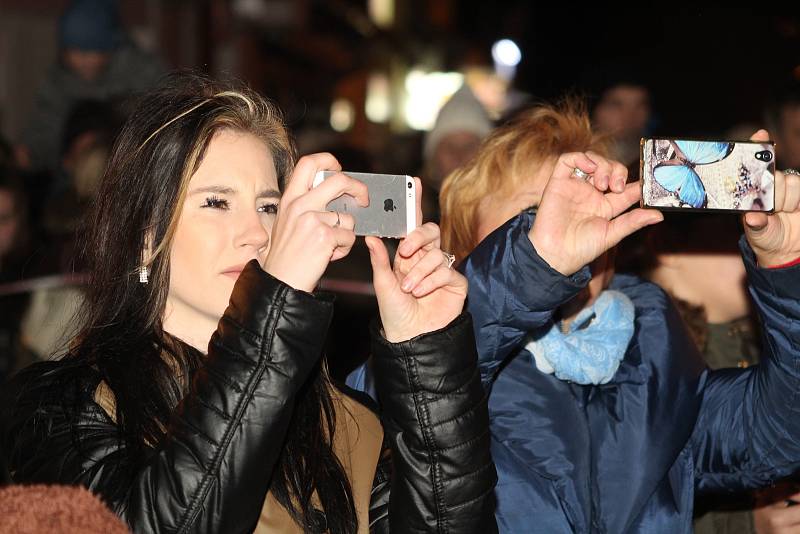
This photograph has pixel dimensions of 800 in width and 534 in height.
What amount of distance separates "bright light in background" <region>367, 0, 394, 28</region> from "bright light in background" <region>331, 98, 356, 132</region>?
218cm

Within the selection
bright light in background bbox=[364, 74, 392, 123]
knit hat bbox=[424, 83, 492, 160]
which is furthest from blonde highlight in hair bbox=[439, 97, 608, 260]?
bright light in background bbox=[364, 74, 392, 123]

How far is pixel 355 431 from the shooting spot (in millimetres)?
2404

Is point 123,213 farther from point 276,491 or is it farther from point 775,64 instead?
point 775,64

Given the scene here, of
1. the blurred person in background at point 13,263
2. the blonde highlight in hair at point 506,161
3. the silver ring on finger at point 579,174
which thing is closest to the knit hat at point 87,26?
the blurred person in background at point 13,263

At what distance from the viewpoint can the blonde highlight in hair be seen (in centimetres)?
292

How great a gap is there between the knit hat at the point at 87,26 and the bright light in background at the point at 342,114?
1034cm

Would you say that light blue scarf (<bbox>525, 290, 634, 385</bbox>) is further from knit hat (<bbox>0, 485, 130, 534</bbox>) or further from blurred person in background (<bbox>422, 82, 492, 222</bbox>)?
blurred person in background (<bbox>422, 82, 492, 222</bbox>)

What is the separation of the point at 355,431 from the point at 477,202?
2.79 ft

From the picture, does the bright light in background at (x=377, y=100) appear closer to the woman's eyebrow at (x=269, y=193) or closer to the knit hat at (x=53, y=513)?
the woman's eyebrow at (x=269, y=193)

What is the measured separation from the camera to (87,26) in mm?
6754

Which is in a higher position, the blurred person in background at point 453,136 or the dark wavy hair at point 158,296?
the blurred person in background at point 453,136

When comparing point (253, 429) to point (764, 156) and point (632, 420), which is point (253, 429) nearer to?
point (632, 420)

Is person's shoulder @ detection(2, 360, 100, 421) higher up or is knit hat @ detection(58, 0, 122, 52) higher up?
knit hat @ detection(58, 0, 122, 52)

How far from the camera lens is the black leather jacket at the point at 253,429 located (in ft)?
6.14
